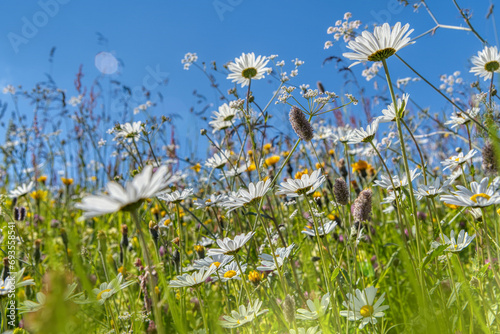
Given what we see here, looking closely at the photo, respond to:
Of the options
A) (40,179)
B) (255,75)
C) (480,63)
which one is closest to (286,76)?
(255,75)

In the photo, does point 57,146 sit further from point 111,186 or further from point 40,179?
point 111,186

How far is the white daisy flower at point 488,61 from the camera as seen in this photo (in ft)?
4.40

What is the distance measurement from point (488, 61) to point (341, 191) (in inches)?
32.1

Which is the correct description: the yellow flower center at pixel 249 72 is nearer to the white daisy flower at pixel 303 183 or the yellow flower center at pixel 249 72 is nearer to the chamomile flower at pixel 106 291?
the white daisy flower at pixel 303 183

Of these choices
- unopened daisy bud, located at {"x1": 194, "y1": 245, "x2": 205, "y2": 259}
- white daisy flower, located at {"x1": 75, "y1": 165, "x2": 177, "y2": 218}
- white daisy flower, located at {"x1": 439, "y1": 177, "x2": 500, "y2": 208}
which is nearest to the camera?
white daisy flower, located at {"x1": 75, "y1": 165, "x2": 177, "y2": 218}

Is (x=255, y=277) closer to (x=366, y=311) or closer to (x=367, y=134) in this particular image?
(x=366, y=311)

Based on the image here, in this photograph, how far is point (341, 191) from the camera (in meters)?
1.09

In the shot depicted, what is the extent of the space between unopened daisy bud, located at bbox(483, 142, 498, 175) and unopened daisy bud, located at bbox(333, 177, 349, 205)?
36 centimetres

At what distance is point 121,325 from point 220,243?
2.34ft

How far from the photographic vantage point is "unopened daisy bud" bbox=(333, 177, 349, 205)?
42.7 inches

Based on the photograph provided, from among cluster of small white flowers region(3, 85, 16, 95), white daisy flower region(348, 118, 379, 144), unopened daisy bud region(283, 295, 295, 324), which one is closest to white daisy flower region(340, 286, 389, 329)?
unopened daisy bud region(283, 295, 295, 324)

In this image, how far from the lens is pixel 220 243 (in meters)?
0.90

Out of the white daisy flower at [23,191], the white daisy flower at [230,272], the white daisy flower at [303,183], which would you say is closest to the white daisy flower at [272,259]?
the white daisy flower at [230,272]

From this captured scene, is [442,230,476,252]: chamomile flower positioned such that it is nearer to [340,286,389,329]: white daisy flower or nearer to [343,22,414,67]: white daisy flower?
[340,286,389,329]: white daisy flower
